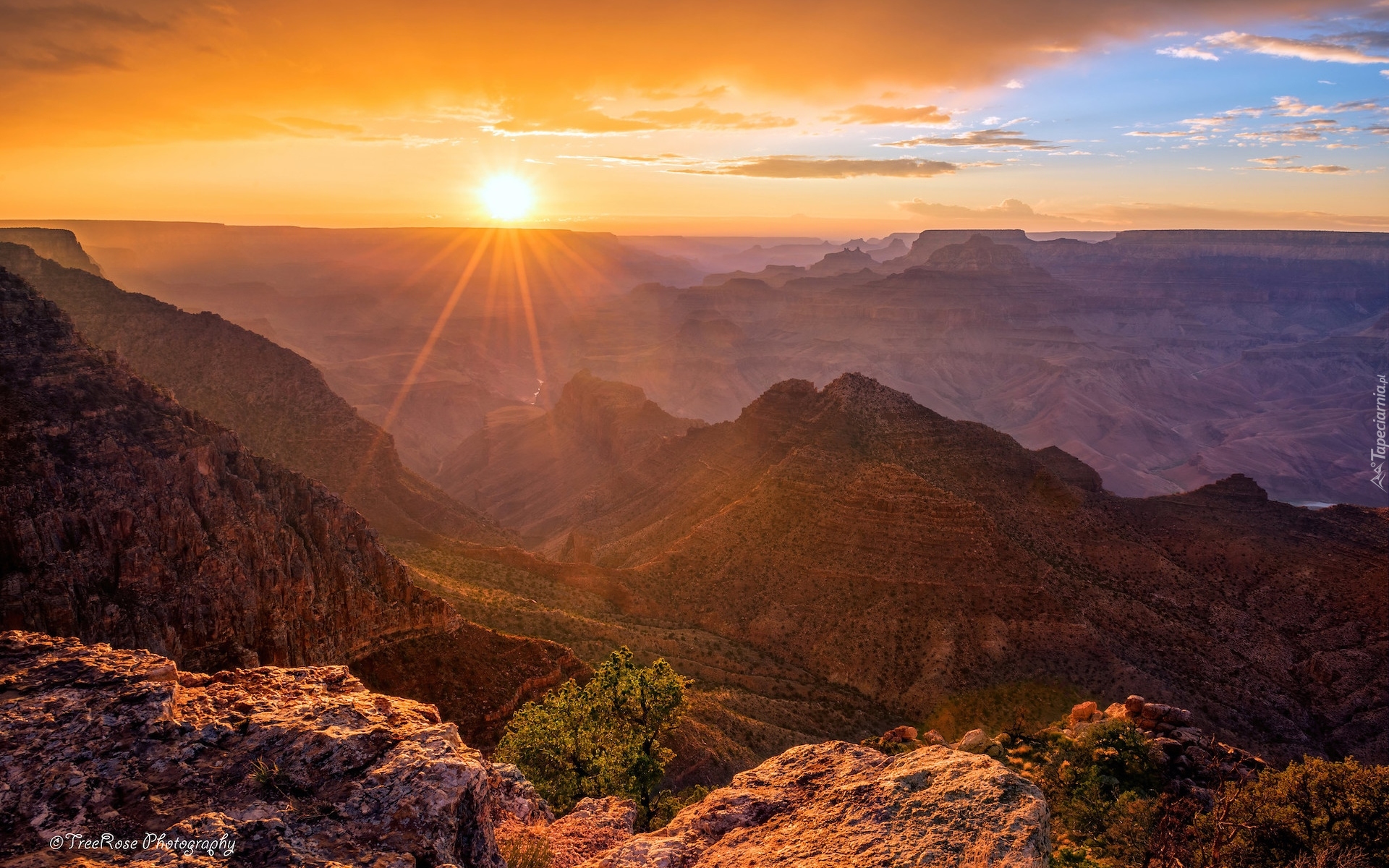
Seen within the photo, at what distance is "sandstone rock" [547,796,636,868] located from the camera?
1419 centimetres

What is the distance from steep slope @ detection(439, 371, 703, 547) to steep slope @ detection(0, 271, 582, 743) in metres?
62.4

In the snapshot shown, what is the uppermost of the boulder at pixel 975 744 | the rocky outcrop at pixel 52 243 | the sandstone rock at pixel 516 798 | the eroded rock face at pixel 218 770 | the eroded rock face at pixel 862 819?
the rocky outcrop at pixel 52 243

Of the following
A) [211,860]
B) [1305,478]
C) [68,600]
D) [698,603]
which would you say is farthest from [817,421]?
[1305,478]

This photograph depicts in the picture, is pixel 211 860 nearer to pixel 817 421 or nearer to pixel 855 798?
pixel 855 798

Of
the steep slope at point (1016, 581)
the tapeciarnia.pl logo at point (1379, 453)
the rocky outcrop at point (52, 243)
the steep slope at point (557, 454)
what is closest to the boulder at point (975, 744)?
the steep slope at point (1016, 581)

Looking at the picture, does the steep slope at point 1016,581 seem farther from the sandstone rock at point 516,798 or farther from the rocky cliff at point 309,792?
the rocky cliff at point 309,792

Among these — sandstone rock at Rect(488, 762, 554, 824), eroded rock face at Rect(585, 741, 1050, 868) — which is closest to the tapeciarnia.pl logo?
eroded rock face at Rect(585, 741, 1050, 868)

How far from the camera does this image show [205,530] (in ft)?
99.3

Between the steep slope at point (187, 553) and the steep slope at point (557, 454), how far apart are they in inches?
2458

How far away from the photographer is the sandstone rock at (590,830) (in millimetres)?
14188

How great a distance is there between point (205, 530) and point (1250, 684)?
63450mm

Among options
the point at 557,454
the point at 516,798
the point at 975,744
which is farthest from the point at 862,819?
the point at 557,454

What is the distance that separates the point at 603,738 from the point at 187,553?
2024cm

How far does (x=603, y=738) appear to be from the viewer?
24.3 meters
